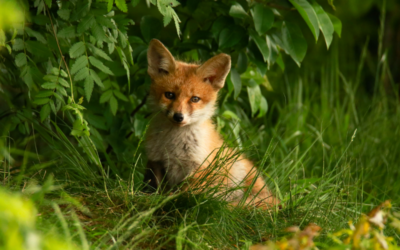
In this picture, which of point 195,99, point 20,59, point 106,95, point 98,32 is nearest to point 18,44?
point 20,59

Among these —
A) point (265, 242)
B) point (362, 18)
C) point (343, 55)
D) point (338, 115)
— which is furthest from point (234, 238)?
point (362, 18)

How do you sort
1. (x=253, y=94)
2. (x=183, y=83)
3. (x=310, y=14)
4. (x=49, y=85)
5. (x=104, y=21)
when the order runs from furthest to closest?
(x=253, y=94) → (x=183, y=83) → (x=310, y=14) → (x=104, y=21) → (x=49, y=85)

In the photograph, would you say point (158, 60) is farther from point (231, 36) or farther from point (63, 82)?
point (63, 82)

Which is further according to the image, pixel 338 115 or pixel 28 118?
pixel 338 115

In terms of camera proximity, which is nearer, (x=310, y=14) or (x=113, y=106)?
(x=310, y=14)

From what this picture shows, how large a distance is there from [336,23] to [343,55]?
13.9 feet

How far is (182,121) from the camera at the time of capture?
3.61 metres

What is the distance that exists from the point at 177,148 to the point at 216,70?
0.79 meters

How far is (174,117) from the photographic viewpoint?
361cm

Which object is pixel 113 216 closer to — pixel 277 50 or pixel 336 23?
pixel 277 50

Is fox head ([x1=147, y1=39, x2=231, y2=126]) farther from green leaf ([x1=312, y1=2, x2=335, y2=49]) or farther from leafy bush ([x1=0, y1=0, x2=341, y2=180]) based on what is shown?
green leaf ([x1=312, y1=2, x2=335, y2=49])

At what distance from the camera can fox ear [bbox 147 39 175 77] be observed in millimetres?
3750

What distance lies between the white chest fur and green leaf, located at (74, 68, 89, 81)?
2.95 ft

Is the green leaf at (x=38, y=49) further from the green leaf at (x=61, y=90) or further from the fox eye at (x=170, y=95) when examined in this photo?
the fox eye at (x=170, y=95)
